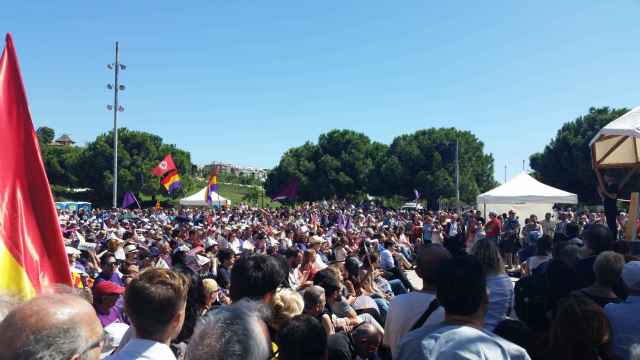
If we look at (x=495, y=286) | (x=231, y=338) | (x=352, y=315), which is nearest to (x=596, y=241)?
(x=495, y=286)

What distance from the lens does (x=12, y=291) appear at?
3.33 m

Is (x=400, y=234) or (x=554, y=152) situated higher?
(x=554, y=152)

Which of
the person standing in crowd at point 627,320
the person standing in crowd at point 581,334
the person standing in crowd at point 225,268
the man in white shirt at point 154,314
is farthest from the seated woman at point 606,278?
the person standing in crowd at point 225,268

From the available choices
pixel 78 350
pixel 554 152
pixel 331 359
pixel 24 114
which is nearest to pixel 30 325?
pixel 78 350

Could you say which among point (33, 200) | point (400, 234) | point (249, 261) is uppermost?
point (33, 200)

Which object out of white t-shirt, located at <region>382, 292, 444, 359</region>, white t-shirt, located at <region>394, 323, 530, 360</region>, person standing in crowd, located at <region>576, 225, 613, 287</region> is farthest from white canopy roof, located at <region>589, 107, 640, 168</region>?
white t-shirt, located at <region>394, 323, 530, 360</region>

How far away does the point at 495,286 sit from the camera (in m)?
4.05

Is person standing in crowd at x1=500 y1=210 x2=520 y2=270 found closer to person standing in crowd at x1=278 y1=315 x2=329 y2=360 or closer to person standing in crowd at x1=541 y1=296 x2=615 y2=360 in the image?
person standing in crowd at x1=541 y1=296 x2=615 y2=360

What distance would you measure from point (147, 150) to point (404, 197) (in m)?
29.7

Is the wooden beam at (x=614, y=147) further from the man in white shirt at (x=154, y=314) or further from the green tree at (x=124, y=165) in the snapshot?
the green tree at (x=124, y=165)

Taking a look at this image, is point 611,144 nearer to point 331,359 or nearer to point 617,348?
point 617,348

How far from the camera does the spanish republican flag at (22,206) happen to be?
3.46 meters

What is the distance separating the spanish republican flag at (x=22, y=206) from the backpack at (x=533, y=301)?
11.3 ft

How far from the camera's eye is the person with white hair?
96.1 inches
